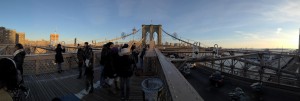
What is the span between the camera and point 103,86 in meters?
6.21

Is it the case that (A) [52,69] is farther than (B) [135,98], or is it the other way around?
(A) [52,69]

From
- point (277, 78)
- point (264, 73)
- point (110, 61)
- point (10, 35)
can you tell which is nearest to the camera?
point (110, 61)

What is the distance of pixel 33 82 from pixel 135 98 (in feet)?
14.4

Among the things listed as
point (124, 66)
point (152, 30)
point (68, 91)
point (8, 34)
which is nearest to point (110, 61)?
point (124, 66)

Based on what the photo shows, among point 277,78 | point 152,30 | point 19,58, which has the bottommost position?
point 277,78

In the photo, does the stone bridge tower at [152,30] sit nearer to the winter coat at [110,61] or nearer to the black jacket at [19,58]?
the winter coat at [110,61]

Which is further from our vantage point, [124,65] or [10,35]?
[10,35]

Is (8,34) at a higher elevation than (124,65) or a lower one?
higher

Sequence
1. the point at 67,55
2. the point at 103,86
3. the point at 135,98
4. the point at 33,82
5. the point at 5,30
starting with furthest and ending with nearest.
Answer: the point at 5,30 < the point at 67,55 < the point at 33,82 < the point at 103,86 < the point at 135,98

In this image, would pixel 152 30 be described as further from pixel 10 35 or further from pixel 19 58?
pixel 19 58

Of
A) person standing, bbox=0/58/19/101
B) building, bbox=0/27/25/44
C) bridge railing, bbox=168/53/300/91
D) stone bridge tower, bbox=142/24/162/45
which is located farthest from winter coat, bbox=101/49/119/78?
building, bbox=0/27/25/44

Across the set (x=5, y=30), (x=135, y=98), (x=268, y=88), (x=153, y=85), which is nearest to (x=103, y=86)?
(x=135, y=98)

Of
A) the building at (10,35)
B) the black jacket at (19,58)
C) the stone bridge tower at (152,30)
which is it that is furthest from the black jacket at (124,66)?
the building at (10,35)

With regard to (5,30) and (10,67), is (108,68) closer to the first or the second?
(10,67)
